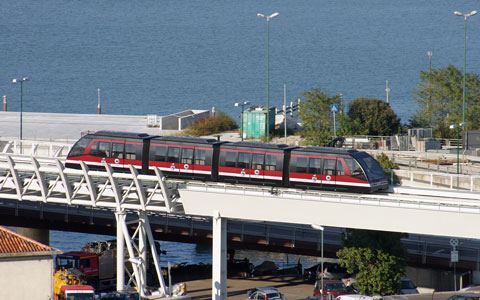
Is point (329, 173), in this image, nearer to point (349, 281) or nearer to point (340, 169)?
point (340, 169)

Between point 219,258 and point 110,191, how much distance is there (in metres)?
7.42

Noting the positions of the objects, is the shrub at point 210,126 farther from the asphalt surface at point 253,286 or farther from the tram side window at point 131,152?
the tram side window at point 131,152

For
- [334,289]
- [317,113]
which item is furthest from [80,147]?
[317,113]

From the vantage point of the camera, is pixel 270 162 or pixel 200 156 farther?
pixel 200 156

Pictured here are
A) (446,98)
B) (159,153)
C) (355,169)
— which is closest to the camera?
(355,169)

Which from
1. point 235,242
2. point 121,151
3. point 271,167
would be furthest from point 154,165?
point 235,242

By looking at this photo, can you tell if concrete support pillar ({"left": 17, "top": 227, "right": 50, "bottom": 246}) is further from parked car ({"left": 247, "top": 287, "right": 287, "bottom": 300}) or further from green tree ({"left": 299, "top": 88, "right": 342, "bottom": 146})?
parked car ({"left": 247, "top": 287, "right": 287, "bottom": 300})

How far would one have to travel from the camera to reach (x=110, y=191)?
44.7 metres

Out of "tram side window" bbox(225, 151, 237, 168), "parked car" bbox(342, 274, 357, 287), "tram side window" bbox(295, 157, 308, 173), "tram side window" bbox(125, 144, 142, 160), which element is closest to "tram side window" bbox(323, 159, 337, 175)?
"tram side window" bbox(295, 157, 308, 173)

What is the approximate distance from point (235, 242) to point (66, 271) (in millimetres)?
11673

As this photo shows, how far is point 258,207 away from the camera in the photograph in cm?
4172

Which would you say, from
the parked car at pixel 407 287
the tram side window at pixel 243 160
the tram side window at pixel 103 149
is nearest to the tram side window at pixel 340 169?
the tram side window at pixel 243 160

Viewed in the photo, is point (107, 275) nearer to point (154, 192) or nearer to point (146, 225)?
point (146, 225)

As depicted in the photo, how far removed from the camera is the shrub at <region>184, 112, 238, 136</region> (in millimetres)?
79562
